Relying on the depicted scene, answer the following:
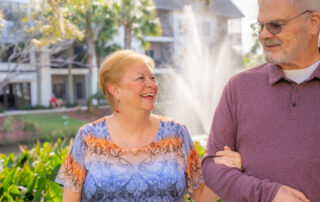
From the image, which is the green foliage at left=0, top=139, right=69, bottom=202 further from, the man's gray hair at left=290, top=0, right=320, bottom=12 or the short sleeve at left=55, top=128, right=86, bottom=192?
the man's gray hair at left=290, top=0, right=320, bottom=12

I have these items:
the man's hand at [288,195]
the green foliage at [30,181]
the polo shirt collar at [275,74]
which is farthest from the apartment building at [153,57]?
the man's hand at [288,195]

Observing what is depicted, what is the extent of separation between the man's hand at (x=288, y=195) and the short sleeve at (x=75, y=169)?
121 cm

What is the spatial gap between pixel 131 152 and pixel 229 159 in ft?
2.25

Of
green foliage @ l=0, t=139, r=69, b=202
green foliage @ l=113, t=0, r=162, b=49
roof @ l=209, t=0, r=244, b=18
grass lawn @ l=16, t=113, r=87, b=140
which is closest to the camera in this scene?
green foliage @ l=0, t=139, r=69, b=202

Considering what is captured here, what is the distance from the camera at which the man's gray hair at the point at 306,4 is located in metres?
1.75

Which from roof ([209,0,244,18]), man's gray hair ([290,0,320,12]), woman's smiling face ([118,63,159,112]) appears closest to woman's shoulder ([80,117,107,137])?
woman's smiling face ([118,63,159,112])

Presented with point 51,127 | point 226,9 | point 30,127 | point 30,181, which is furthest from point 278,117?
point 226,9

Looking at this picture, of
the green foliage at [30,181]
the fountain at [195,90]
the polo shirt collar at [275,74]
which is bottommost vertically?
the fountain at [195,90]

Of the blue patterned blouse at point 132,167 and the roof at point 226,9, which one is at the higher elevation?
the roof at point 226,9

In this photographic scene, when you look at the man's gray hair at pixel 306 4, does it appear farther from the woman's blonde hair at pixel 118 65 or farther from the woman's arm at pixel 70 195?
the woman's arm at pixel 70 195

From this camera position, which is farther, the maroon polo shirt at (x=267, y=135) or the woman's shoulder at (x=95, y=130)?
the woman's shoulder at (x=95, y=130)

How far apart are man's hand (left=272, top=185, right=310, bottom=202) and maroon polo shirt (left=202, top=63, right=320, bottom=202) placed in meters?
0.02

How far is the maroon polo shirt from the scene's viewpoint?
5.50 feet

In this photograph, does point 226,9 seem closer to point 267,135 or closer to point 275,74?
point 275,74
